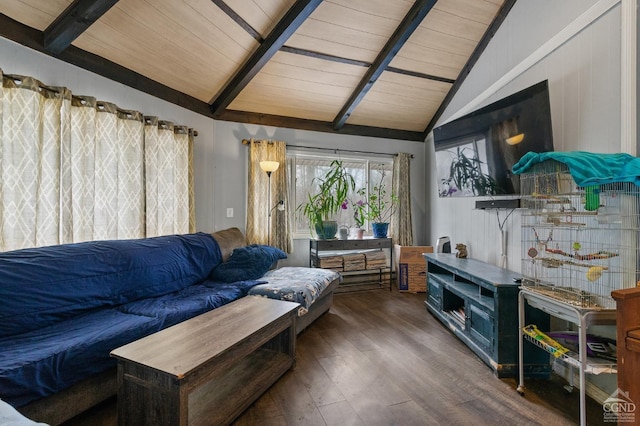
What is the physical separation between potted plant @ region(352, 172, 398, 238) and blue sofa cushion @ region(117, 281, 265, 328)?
6.87 ft

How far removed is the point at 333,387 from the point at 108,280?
177 centimetres

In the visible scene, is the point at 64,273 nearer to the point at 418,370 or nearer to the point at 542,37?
the point at 418,370

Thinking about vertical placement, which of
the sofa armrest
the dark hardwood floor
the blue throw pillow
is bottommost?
the dark hardwood floor

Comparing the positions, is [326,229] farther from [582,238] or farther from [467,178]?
[582,238]

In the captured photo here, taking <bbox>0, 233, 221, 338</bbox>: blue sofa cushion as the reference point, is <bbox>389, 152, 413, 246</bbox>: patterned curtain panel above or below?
above

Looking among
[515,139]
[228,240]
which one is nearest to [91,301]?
[228,240]

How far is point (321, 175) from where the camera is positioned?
13.9ft

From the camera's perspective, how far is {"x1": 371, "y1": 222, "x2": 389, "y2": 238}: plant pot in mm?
4062

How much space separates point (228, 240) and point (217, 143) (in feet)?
4.44

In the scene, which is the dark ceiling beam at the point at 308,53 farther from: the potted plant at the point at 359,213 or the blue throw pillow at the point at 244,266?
the blue throw pillow at the point at 244,266

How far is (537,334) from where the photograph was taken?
5.59 feet

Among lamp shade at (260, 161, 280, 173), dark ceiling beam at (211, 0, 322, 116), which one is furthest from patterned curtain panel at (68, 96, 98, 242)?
lamp shade at (260, 161, 280, 173)

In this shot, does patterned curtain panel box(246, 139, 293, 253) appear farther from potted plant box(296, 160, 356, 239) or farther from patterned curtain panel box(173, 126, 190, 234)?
patterned curtain panel box(173, 126, 190, 234)

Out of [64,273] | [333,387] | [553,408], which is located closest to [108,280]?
[64,273]
